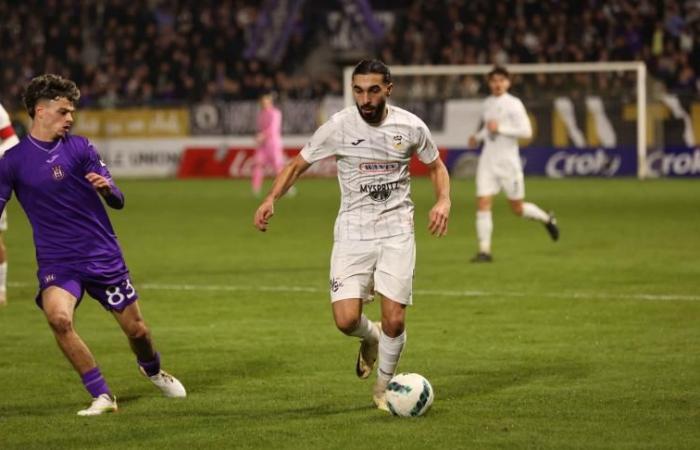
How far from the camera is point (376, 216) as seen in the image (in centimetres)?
806

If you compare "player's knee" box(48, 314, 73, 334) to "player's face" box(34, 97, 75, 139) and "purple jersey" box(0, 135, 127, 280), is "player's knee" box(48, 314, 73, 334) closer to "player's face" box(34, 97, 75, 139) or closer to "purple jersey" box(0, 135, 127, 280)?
"purple jersey" box(0, 135, 127, 280)

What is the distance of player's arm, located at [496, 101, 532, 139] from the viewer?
16312 millimetres

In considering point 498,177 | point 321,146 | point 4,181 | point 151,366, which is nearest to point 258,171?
point 498,177

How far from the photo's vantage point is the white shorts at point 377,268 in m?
7.95

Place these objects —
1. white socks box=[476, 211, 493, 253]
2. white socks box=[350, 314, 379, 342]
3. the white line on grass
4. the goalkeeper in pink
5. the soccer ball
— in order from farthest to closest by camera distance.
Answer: the goalkeeper in pink < white socks box=[476, 211, 493, 253] < the white line on grass < white socks box=[350, 314, 379, 342] < the soccer ball

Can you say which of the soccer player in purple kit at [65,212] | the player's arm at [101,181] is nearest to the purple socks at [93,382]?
the soccer player in purple kit at [65,212]

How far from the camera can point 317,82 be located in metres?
36.2

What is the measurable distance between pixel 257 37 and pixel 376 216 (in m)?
32.7

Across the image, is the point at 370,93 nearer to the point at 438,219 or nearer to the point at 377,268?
the point at 438,219

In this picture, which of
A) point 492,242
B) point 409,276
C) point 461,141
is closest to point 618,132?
point 461,141

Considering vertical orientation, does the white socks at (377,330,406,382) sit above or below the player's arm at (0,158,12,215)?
below

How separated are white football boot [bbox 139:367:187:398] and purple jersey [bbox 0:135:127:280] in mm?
826

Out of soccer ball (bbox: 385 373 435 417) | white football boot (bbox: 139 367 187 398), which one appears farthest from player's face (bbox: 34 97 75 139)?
soccer ball (bbox: 385 373 435 417)

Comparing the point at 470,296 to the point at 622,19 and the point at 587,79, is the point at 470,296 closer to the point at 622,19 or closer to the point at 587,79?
the point at 587,79
